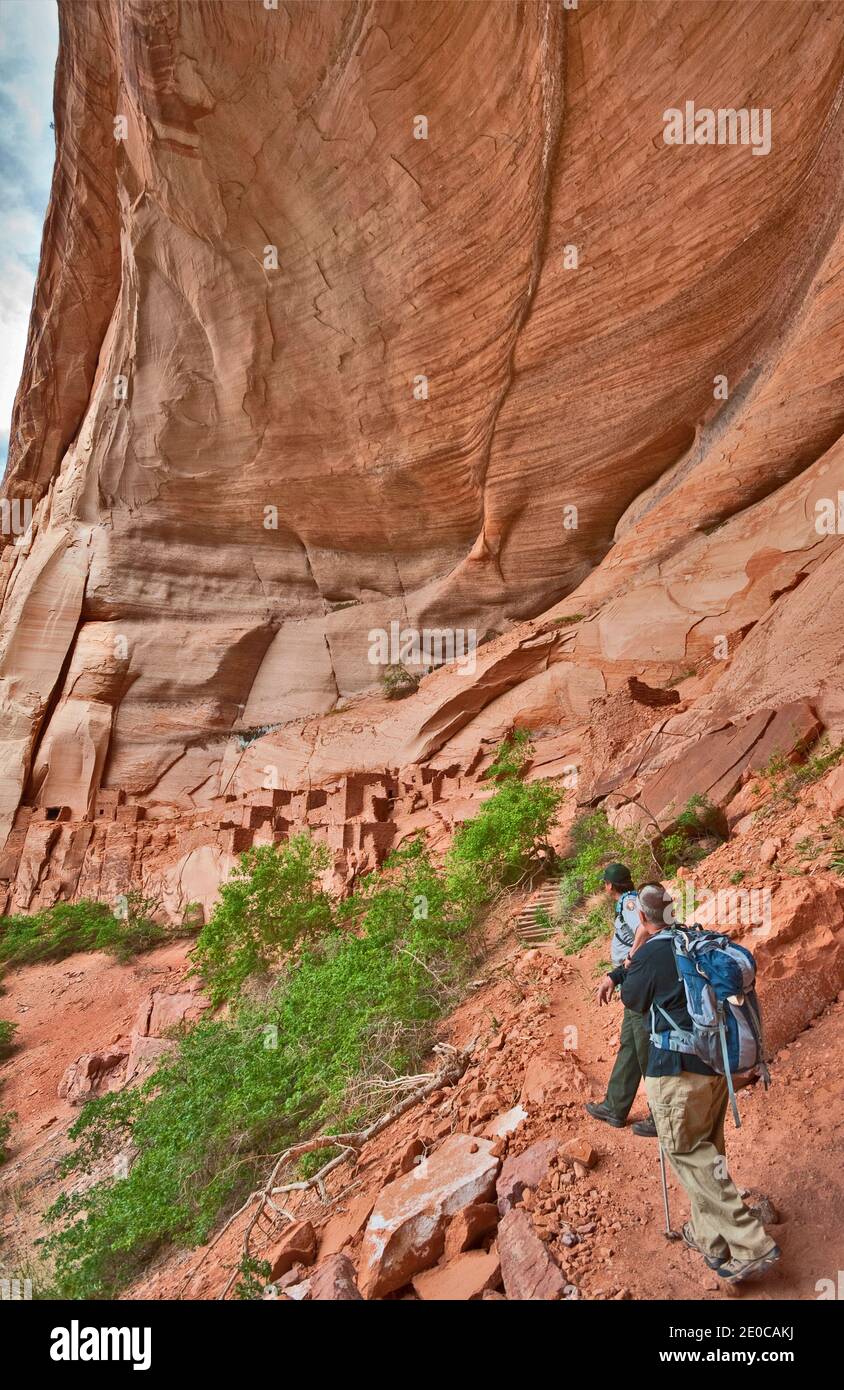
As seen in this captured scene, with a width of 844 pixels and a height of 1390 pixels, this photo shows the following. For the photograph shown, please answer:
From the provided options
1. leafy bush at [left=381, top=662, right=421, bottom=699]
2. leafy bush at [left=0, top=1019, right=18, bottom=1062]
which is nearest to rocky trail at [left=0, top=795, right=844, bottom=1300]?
leafy bush at [left=0, top=1019, right=18, bottom=1062]

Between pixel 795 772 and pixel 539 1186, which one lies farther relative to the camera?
pixel 795 772

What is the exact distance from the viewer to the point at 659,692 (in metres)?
9.89

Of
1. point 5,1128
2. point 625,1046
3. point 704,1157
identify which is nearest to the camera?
point 704,1157

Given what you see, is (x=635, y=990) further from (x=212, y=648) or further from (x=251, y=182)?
(x=212, y=648)

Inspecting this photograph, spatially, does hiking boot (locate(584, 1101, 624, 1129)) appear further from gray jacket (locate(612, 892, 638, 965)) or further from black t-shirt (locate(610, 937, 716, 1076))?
black t-shirt (locate(610, 937, 716, 1076))

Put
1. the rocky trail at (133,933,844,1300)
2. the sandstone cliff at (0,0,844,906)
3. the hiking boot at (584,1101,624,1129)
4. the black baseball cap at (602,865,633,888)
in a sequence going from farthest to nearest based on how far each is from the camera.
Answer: the sandstone cliff at (0,0,844,906), the black baseball cap at (602,865,633,888), the hiking boot at (584,1101,624,1129), the rocky trail at (133,933,844,1300)

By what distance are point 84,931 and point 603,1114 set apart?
1306 centimetres

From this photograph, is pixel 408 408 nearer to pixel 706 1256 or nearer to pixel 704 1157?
pixel 704 1157

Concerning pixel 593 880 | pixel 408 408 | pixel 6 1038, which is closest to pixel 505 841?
pixel 593 880

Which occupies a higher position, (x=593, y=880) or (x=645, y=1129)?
(x=593, y=880)

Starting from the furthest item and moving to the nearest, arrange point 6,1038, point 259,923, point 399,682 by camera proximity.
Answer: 1. point 399,682
2. point 6,1038
3. point 259,923

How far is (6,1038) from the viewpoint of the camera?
11242 mm

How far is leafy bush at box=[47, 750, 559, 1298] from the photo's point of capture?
5012mm

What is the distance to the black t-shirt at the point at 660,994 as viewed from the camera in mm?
2703
